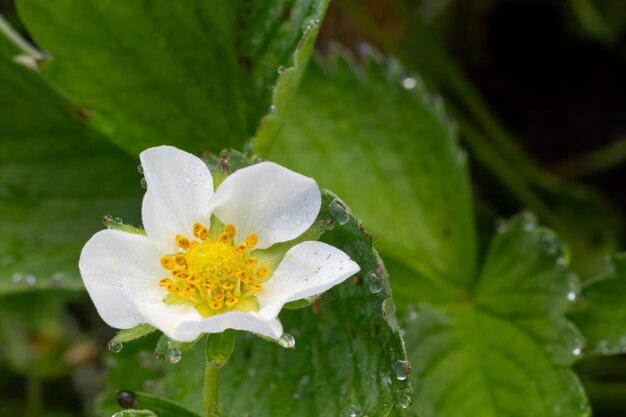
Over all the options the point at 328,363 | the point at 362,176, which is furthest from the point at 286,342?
the point at 362,176

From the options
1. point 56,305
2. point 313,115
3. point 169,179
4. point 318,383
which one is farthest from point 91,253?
point 56,305

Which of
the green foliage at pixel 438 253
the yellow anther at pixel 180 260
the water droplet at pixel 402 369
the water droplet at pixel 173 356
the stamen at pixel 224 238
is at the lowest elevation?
the water droplet at pixel 173 356

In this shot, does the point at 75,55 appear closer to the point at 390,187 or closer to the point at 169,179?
the point at 169,179

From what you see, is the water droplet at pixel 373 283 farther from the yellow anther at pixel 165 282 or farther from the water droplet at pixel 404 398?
the yellow anther at pixel 165 282

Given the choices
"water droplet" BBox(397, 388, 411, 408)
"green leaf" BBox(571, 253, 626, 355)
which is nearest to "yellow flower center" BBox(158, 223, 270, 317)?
"water droplet" BBox(397, 388, 411, 408)

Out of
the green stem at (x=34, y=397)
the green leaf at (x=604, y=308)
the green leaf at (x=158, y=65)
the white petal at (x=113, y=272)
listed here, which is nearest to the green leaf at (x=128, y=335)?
the white petal at (x=113, y=272)

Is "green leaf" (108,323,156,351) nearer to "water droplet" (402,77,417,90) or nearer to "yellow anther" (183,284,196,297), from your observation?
"yellow anther" (183,284,196,297)

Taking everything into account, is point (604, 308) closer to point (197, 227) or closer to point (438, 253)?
point (438, 253)
